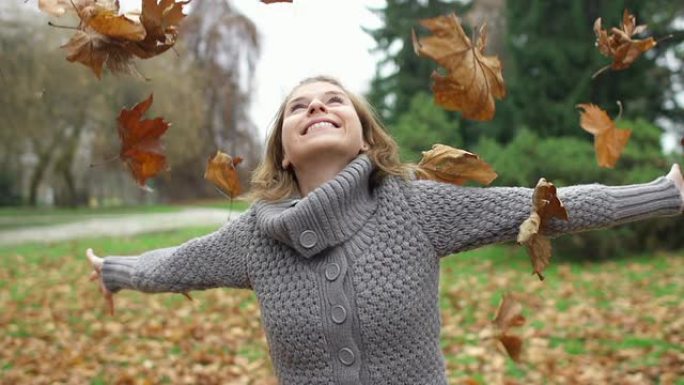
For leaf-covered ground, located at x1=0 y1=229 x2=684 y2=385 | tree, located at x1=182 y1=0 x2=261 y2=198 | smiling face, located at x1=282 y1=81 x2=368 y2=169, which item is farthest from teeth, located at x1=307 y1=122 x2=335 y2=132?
tree, located at x1=182 y1=0 x2=261 y2=198

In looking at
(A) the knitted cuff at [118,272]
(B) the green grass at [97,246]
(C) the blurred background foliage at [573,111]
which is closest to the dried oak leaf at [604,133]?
(A) the knitted cuff at [118,272]

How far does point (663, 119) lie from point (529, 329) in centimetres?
797

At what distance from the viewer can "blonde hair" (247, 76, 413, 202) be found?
1845 mm

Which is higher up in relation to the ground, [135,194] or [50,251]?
[50,251]

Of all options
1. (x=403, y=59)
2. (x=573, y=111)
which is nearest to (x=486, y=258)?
(x=573, y=111)

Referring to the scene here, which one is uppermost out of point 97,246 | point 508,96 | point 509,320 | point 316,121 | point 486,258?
point 316,121

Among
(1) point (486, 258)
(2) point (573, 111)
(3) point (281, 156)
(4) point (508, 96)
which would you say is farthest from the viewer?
(4) point (508, 96)

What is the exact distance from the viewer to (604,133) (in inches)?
68.7

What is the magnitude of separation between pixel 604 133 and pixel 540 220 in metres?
0.39

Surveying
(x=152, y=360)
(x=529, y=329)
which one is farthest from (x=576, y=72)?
(x=152, y=360)

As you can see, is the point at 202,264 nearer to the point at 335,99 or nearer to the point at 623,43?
the point at 335,99

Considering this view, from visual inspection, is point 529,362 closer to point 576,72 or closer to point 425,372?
point 425,372

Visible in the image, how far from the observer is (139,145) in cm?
178

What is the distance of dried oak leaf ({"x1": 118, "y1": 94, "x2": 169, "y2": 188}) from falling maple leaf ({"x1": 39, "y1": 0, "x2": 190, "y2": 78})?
0.54 ft
